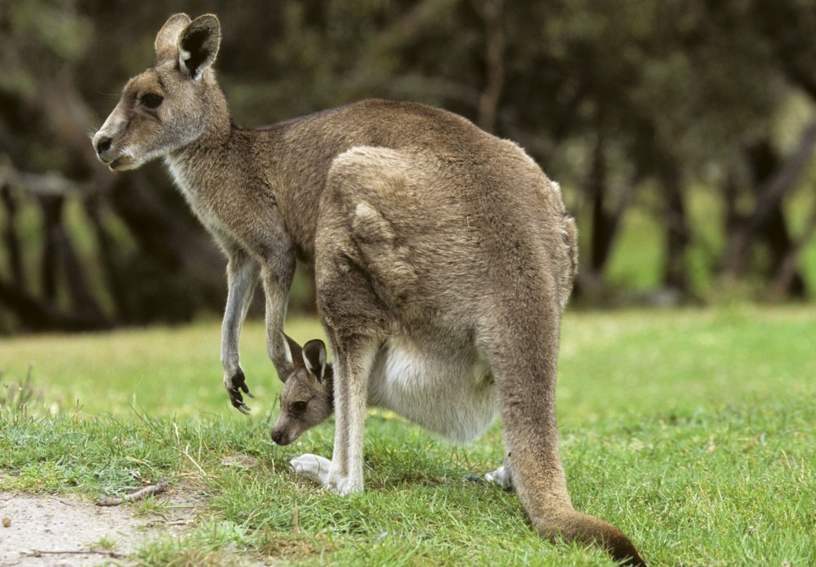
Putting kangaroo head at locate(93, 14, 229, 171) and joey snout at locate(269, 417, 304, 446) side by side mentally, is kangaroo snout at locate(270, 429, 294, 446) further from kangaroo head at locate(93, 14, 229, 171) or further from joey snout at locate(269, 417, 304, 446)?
kangaroo head at locate(93, 14, 229, 171)

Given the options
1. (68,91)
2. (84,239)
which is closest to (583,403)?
(68,91)

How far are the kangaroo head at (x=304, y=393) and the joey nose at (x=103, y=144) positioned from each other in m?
1.32

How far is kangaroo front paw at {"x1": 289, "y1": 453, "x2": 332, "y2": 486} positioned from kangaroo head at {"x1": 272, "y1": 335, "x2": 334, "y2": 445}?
1.24ft

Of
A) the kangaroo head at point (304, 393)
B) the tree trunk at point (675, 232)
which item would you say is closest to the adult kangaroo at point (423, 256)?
the kangaroo head at point (304, 393)

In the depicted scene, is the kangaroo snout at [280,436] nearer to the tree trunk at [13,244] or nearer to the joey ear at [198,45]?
the joey ear at [198,45]

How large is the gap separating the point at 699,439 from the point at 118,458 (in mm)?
3380

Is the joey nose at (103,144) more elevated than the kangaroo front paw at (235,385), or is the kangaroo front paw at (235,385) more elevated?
the joey nose at (103,144)

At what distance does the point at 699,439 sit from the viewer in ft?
23.0

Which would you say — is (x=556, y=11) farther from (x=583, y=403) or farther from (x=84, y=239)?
(x=84, y=239)

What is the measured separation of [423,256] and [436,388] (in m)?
0.59

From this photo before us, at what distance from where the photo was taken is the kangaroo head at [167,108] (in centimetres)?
614

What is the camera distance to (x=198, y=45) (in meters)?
6.22

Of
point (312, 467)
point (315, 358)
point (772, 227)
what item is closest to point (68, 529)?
point (312, 467)

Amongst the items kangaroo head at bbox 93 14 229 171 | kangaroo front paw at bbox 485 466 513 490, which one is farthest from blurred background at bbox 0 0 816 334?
kangaroo front paw at bbox 485 466 513 490
